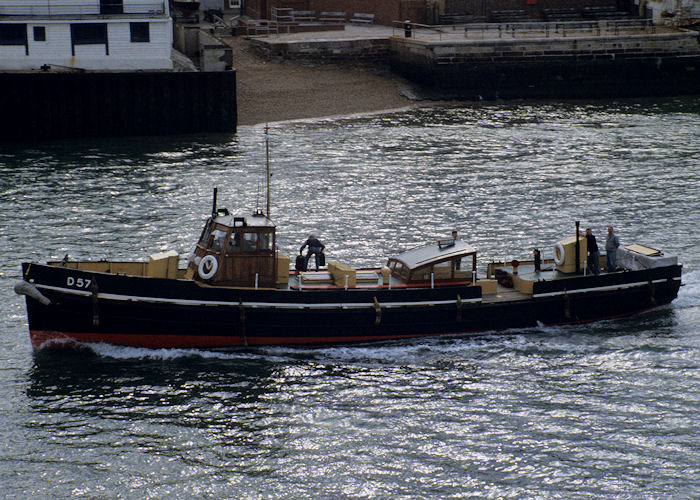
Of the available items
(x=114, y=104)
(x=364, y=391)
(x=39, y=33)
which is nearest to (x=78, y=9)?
(x=39, y=33)

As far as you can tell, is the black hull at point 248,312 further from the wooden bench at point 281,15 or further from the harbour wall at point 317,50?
the wooden bench at point 281,15

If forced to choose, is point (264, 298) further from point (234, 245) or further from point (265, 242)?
point (234, 245)

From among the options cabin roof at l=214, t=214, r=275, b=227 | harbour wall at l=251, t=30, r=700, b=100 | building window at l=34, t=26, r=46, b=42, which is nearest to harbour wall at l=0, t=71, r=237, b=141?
building window at l=34, t=26, r=46, b=42

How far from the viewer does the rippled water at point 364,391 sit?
2066 cm

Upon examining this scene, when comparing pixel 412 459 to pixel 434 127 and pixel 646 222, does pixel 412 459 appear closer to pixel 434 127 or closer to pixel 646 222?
pixel 646 222

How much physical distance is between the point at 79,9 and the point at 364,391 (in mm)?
40524

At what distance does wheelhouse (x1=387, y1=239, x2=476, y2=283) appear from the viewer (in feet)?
89.8

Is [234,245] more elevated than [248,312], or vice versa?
[234,245]

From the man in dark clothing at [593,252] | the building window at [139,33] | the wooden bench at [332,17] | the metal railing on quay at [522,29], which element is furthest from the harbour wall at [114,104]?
the man in dark clothing at [593,252]

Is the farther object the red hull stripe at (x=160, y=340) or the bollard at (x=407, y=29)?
the bollard at (x=407, y=29)

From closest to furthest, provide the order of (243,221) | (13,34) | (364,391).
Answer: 1. (364,391)
2. (243,221)
3. (13,34)

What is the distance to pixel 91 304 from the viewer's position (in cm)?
2561

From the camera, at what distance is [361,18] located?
79.8 meters

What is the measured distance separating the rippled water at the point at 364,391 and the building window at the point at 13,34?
16.6 m
